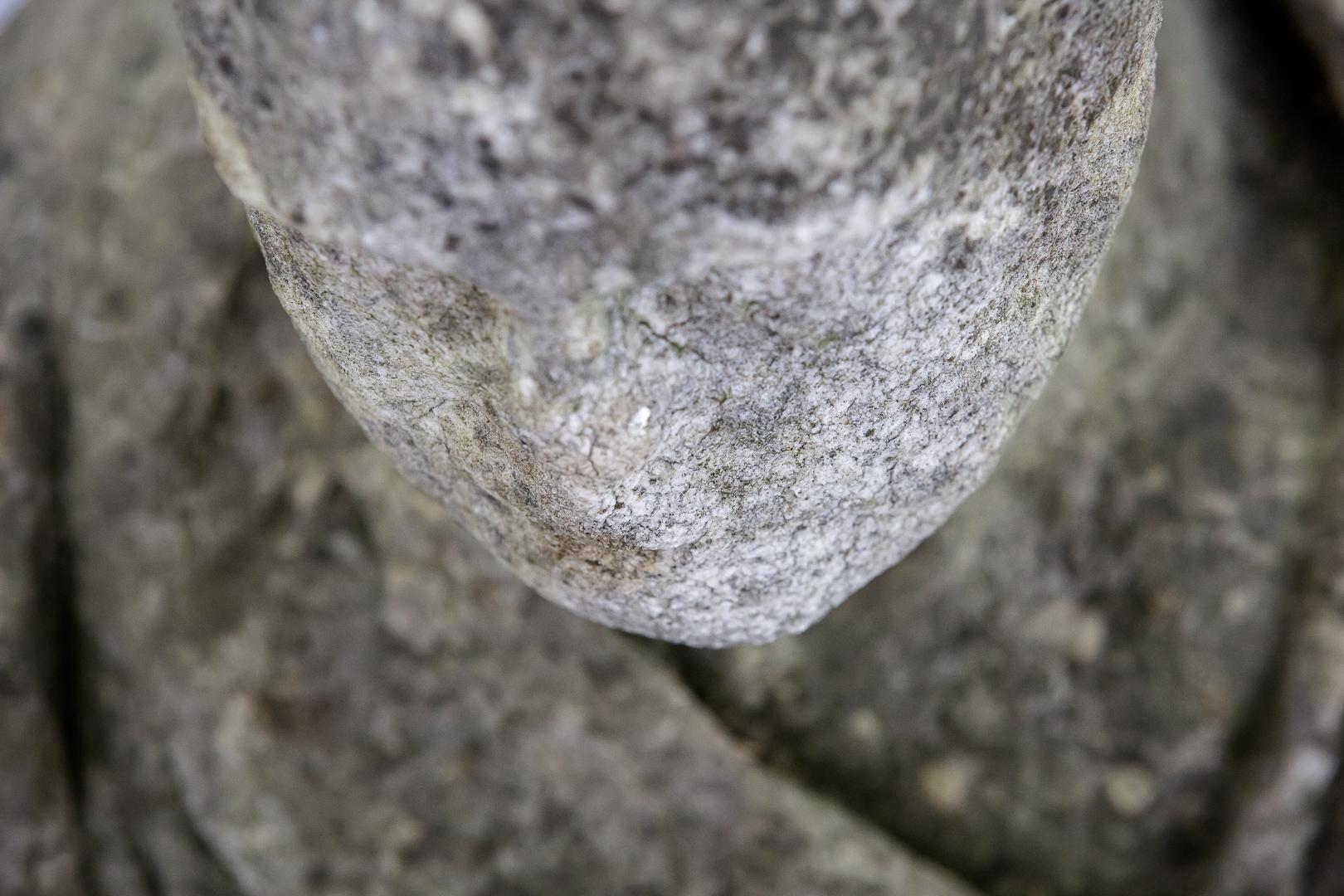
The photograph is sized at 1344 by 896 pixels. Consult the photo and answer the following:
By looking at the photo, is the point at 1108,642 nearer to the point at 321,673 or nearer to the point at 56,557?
the point at 321,673

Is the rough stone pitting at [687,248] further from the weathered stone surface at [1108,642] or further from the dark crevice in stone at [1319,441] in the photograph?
the dark crevice in stone at [1319,441]

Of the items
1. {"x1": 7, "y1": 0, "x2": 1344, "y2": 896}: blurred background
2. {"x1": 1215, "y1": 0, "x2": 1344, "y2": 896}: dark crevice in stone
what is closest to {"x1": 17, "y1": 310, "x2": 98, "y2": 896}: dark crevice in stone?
{"x1": 7, "y1": 0, "x2": 1344, "y2": 896}: blurred background

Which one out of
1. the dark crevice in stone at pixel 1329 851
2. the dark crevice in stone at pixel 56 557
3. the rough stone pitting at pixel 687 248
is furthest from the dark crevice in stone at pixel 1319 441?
the dark crevice in stone at pixel 56 557

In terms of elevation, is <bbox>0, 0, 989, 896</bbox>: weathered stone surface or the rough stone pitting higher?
the rough stone pitting

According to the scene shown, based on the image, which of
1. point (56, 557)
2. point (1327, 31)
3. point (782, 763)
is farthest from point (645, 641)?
point (1327, 31)

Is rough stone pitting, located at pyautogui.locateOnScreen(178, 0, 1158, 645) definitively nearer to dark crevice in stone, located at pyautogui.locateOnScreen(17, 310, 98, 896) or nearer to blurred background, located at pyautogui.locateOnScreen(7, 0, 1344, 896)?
blurred background, located at pyautogui.locateOnScreen(7, 0, 1344, 896)

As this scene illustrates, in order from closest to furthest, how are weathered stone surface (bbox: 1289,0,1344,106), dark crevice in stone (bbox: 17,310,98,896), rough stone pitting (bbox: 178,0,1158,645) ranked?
rough stone pitting (bbox: 178,0,1158,645) → weathered stone surface (bbox: 1289,0,1344,106) → dark crevice in stone (bbox: 17,310,98,896)

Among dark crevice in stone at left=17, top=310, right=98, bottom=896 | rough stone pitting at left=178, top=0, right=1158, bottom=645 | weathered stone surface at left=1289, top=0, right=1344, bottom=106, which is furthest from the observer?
dark crevice in stone at left=17, top=310, right=98, bottom=896
